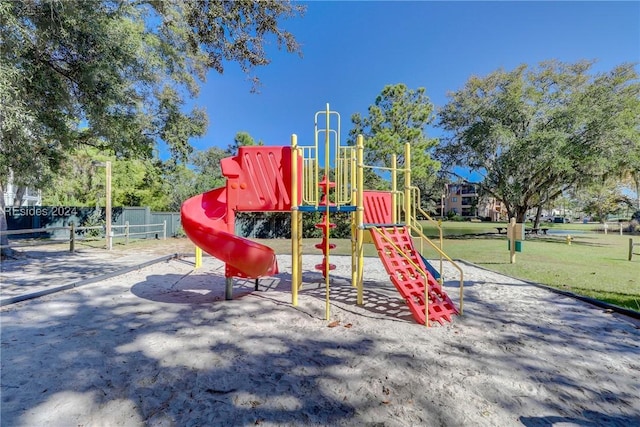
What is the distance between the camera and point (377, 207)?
6391 millimetres

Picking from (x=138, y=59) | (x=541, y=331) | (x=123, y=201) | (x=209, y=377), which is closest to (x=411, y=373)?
(x=209, y=377)

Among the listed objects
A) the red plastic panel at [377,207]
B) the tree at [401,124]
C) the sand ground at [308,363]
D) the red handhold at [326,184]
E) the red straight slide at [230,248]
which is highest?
the tree at [401,124]

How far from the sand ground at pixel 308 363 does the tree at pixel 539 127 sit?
52.0 feet

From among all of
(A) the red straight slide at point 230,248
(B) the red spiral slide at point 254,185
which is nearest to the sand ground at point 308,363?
(A) the red straight slide at point 230,248

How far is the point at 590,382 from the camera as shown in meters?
2.87

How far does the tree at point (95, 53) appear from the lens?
515 centimetres

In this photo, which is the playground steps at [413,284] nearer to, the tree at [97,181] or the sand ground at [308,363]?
the sand ground at [308,363]

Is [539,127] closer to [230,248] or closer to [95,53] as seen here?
[230,248]

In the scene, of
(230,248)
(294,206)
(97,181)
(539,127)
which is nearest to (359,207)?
(294,206)

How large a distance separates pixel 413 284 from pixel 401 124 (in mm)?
17130

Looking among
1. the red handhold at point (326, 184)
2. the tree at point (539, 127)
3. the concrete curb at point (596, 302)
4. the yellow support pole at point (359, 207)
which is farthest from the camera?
the tree at point (539, 127)

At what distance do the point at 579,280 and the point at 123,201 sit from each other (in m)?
23.8

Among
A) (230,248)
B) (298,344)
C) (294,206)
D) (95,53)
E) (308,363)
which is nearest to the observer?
(308,363)

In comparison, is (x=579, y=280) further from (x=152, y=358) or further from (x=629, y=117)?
(x=629, y=117)
